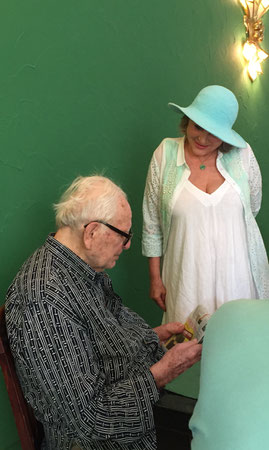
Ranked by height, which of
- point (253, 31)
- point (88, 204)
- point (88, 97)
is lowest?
point (88, 204)

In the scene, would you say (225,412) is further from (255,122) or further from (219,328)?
(255,122)

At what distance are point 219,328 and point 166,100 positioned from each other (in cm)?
174

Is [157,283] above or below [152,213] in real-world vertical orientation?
below

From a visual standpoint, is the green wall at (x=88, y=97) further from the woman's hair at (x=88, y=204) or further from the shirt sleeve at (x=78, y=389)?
the shirt sleeve at (x=78, y=389)

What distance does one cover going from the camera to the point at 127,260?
1957 millimetres

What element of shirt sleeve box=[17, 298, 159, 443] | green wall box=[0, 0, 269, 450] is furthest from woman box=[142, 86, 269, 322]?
shirt sleeve box=[17, 298, 159, 443]

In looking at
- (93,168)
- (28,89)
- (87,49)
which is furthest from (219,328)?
(87,49)

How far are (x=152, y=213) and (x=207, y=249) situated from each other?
0.27 m

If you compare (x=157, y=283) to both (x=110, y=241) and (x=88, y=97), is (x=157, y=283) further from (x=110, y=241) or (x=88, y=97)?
(x=88, y=97)

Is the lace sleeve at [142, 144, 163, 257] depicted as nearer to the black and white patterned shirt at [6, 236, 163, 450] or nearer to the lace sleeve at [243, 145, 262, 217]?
the lace sleeve at [243, 145, 262, 217]

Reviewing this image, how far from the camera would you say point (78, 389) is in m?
0.90

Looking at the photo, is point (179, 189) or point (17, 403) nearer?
point (17, 403)

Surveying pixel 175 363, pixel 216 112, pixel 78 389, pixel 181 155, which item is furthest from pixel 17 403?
pixel 216 112

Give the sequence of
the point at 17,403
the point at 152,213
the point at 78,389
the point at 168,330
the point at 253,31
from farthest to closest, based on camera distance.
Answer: the point at 253,31 → the point at 152,213 → the point at 168,330 → the point at 17,403 → the point at 78,389
